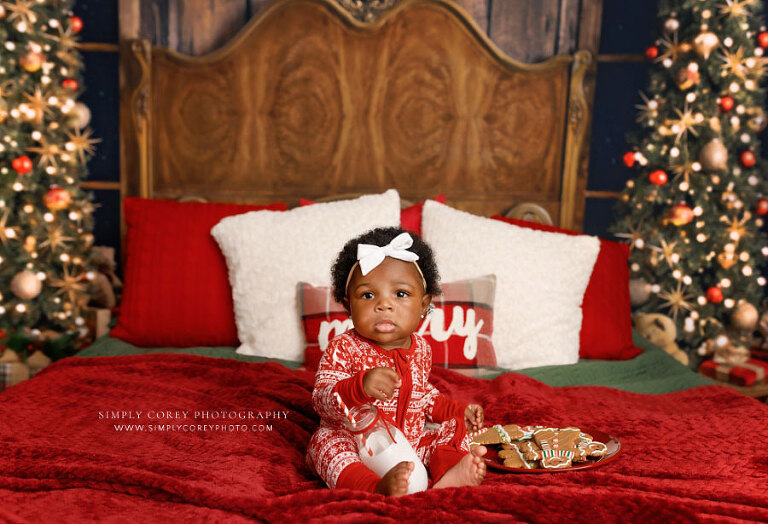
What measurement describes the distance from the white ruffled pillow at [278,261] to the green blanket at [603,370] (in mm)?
70

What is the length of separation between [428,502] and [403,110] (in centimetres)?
193

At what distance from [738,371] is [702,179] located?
2.42 ft

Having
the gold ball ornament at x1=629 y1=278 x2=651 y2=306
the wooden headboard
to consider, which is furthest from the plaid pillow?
the gold ball ornament at x1=629 y1=278 x2=651 y2=306

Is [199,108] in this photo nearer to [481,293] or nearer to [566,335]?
[481,293]

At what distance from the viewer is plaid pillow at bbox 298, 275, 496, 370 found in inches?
73.7

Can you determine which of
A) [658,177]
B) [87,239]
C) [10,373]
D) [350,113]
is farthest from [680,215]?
[10,373]

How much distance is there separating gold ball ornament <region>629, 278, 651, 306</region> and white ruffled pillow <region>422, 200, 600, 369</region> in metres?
0.66

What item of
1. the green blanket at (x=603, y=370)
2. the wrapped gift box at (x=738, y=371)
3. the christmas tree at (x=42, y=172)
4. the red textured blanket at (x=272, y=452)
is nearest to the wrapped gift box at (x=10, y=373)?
the christmas tree at (x=42, y=172)

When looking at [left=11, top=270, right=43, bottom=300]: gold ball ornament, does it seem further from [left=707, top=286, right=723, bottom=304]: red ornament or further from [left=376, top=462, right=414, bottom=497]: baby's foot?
[left=707, top=286, right=723, bottom=304]: red ornament

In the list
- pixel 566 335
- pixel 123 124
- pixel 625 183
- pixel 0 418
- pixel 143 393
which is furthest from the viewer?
pixel 625 183

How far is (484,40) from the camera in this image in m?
2.68

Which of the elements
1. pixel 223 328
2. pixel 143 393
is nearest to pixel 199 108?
pixel 223 328

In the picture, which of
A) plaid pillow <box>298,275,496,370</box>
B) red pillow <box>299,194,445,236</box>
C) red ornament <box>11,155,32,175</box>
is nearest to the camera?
plaid pillow <box>298,275,496,370</box>

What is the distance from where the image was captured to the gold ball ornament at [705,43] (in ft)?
8.20
